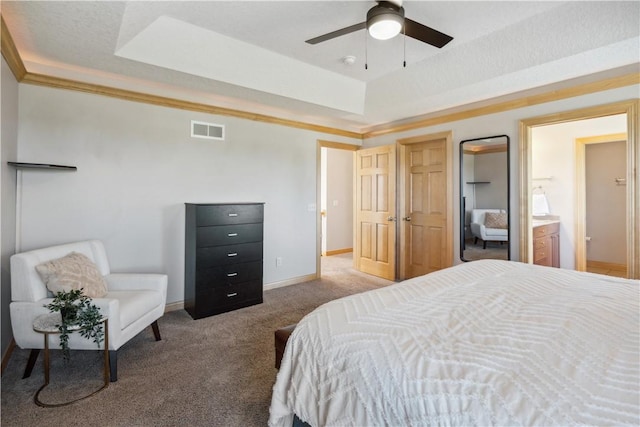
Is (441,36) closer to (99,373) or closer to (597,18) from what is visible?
(597,18)

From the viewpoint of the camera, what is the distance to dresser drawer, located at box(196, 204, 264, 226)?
10.7 ft

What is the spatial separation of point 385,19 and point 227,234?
2.53 meters

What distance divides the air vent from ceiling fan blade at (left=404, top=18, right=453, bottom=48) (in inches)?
101

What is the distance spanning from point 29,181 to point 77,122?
681mm

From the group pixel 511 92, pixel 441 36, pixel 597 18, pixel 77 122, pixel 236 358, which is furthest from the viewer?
pixel 511 92

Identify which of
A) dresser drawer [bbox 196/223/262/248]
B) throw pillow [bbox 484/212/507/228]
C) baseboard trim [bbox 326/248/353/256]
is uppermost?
throw pillow [bbox 484/212/507/228]

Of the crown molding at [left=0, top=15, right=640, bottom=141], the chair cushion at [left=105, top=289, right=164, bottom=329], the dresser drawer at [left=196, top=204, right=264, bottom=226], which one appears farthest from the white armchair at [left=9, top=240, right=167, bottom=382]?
the crown molding at [left=0, top=15, right=640, bottom=141]

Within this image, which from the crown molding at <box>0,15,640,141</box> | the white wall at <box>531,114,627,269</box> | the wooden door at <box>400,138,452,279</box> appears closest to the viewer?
the crown molding at <box>0,15,640,141</box>

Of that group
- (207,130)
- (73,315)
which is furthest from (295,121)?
(73,315)

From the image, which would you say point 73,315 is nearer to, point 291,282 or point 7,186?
point 7,186

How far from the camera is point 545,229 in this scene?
414 cm

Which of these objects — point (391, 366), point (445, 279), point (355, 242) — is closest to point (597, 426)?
point (391, 366)

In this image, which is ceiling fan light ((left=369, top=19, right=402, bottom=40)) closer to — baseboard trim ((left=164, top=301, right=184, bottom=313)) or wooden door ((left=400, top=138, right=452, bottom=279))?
wooden door ((left=400, top=138, right=452, bottom=279))

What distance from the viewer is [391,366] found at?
1076 millimetres
